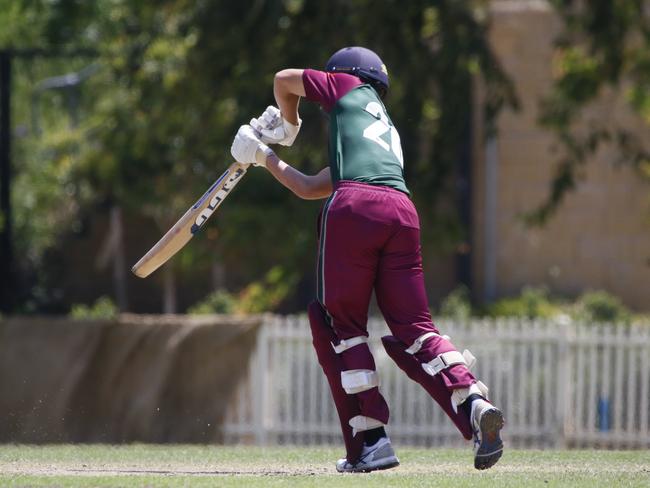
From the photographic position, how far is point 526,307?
18016 millimetres

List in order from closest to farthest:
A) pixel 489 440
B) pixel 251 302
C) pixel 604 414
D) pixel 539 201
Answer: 1. pixel 489 440
2. pixel 604 414
3. pixel 251 302
4. pixel 539 201

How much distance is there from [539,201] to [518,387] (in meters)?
7.63

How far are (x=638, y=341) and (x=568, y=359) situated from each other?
2.37ft

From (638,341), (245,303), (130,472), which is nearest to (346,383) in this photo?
(130,472)

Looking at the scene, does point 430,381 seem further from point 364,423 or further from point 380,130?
point 380,130

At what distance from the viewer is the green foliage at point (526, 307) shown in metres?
17.8

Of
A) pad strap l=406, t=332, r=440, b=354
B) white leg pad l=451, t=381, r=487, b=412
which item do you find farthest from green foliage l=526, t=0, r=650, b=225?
white leg pad l=451, t=381, r=487, b=412

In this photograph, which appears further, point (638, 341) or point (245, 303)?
point (245, 303)

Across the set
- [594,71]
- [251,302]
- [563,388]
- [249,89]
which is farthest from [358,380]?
[251,302]

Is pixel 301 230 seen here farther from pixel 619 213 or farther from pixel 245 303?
pixel 619 213

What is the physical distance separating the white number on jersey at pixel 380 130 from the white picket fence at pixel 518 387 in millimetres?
6487

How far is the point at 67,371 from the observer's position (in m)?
11.8

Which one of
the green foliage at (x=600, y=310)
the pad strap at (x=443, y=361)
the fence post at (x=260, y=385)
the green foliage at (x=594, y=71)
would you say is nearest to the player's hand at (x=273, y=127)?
the pad strap at (x=443, y=361)

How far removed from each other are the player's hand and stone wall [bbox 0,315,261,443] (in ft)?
20.1
